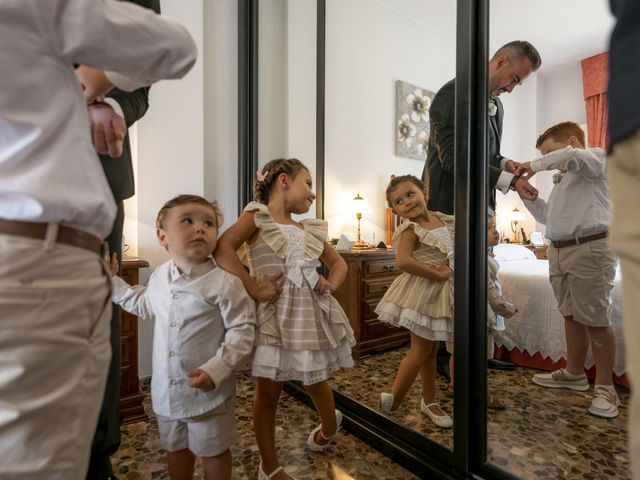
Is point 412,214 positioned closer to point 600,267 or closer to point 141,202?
point 600,267

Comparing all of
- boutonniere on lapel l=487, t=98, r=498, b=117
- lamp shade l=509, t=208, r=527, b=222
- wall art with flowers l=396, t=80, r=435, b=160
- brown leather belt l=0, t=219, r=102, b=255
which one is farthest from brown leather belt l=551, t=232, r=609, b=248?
brown leather belt l=0, t=219, r=102, b=255

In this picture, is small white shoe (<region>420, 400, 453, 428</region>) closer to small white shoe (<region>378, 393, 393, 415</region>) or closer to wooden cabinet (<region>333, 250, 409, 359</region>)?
small white shoe (<region>378, 393, 393, 415</region>)

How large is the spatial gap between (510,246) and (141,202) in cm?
180

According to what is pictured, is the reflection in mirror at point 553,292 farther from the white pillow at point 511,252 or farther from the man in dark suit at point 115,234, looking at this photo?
the man in dark suit at point 115,234

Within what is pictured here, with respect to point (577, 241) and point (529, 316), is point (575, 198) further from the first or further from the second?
point (529, 316)

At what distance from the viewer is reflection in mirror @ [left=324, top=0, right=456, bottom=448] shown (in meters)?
1.50

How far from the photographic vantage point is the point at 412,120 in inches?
64.8

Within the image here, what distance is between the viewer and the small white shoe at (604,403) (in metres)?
1.16

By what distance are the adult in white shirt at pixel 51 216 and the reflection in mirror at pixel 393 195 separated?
1.14 metres

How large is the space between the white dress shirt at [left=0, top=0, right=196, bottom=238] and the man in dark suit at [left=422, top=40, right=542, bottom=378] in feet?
3.42

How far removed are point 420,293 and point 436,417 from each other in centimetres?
45

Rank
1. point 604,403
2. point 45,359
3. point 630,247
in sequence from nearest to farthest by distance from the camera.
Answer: point 630,247, point 45,359, point 604,403

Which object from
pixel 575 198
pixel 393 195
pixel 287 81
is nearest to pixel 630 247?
pixel 575 198

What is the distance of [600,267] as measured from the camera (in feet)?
3.77
